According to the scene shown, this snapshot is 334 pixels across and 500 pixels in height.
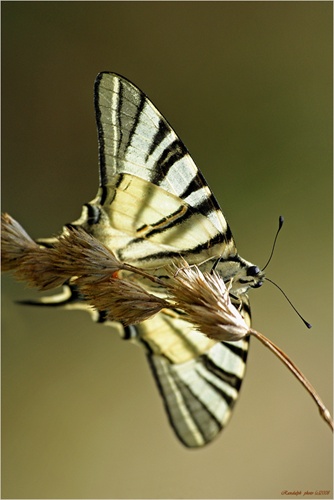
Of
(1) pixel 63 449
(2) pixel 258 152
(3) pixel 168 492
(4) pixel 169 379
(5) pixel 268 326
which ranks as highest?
(2) pixel 258 152

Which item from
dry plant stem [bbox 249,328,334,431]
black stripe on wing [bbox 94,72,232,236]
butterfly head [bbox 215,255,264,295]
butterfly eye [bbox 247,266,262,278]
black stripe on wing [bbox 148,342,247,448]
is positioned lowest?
black stripe on wing [bbox 148,342,247,448]

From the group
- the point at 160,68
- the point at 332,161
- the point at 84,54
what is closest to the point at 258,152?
the point at 332,161

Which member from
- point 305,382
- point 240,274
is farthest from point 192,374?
point 305,382

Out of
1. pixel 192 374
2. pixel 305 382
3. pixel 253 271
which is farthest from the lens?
pixel 192 374

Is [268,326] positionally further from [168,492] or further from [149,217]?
[149,217]

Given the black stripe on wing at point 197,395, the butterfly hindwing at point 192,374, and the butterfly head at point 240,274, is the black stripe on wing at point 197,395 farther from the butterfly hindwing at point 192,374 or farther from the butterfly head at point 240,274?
the butterfly head at point 240,274

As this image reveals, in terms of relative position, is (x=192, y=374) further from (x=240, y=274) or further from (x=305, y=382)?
(x=305, y=382)

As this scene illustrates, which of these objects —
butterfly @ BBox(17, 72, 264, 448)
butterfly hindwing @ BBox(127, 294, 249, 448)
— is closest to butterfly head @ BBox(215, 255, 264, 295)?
butterfly @ BBox(17, 72, 264, 448)

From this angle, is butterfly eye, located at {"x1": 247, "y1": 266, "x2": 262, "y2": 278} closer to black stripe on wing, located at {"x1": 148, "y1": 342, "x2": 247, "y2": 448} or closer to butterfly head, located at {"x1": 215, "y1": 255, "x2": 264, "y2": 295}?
butterfly head, located at {"x1": 215, "y1": 255, "x2": 264, "y2": 295}

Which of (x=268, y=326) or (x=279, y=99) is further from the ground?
(x=279, y=99)
